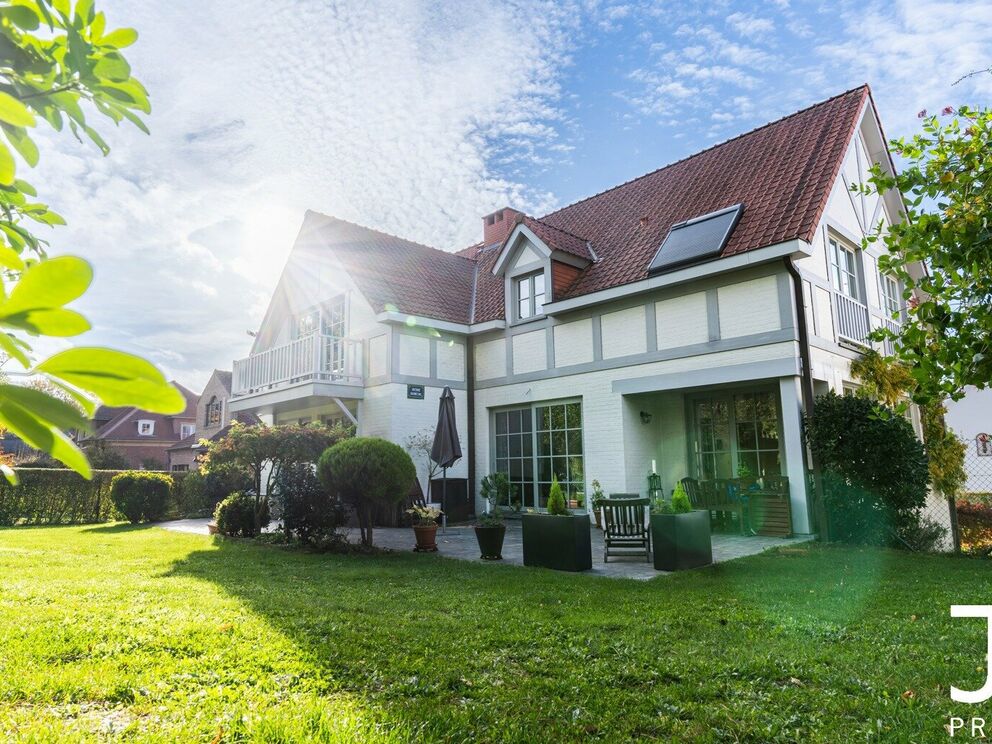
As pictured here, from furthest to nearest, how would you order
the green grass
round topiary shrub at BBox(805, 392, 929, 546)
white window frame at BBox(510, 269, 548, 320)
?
white window frame at BBox(510, 269, 548, 320)
round topiary shrub at BBox(805, 392, 929, 546)
the green grass

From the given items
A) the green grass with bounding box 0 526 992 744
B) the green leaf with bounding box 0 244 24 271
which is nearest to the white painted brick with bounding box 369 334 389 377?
the green grass with bounding box 0 526 992 744

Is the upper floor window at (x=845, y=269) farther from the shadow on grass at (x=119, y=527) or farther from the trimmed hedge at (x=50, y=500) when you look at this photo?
the trimmed hedge at (x=50, y=500)

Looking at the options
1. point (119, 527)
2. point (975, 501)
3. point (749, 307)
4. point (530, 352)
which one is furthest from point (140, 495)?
point (975, 501)

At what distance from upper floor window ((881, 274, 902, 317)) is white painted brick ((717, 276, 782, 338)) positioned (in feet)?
17.2

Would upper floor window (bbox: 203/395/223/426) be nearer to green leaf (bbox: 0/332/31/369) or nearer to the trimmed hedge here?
the trimmed hedge

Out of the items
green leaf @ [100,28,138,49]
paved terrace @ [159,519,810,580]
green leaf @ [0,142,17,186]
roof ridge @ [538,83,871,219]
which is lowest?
paved terrace @ [159,519,810,580]

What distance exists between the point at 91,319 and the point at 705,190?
13.6 meters

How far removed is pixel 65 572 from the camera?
22.3 feet

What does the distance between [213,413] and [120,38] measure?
3514 centimetres

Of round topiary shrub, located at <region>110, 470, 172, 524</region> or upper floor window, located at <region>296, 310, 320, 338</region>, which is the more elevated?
upper floor window, located at <region>296, 310, 320, 338</region>

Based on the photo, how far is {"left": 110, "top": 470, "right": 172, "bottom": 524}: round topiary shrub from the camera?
14.4m

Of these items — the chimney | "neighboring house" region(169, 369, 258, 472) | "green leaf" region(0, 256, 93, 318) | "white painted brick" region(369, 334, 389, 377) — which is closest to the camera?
"green leaf" region(0, 256, 93, 318)

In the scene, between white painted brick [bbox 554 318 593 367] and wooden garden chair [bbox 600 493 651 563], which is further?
white painted brick [bbox 554 318 593 367]

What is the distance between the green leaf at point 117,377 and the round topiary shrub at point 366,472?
8540 mm
